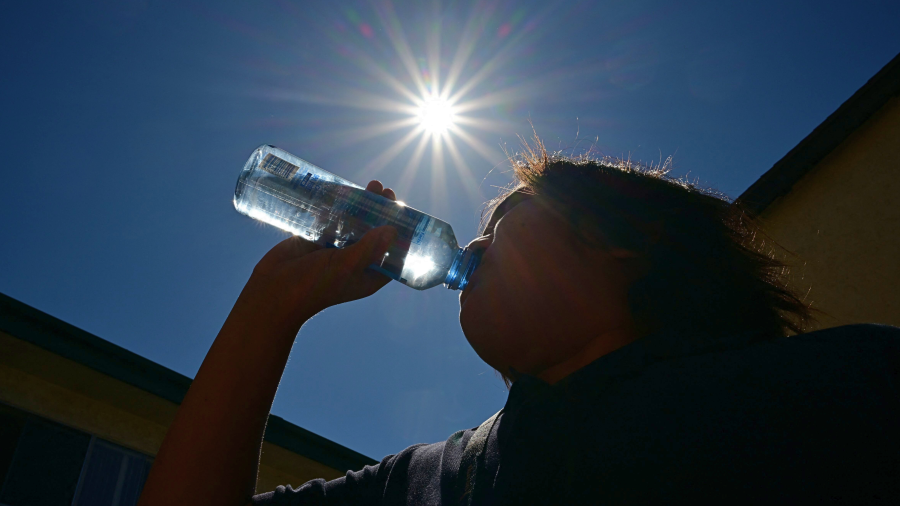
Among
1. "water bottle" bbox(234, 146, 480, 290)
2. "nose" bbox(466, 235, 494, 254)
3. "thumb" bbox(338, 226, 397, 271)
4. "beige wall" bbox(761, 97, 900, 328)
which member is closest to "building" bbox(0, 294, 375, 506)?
"water bottle" bbox(234, 146, 480, 290)

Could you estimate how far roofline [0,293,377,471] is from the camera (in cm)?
435

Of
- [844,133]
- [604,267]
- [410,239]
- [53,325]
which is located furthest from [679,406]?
[844,133]

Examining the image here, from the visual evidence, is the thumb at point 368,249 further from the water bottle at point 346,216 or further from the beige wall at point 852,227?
the beige wall at point 852,227

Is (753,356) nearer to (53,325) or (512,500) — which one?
(512,500)

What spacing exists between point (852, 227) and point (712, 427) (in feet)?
17.3

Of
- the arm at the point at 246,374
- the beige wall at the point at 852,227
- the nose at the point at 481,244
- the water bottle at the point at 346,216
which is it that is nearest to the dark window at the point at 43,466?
the water bottle at the point at 346,216

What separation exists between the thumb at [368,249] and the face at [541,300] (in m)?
0.33

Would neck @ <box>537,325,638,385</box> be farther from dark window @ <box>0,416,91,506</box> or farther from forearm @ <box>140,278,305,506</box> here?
dark window @ <box>0,416,91,506</box>

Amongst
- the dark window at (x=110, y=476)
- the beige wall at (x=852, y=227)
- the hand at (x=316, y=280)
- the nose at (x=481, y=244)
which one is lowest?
the dark window at (x=110, y=476)

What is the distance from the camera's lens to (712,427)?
0.89m

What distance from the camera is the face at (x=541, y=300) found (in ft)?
4.77

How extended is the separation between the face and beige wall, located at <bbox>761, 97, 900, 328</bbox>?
356 centimetres

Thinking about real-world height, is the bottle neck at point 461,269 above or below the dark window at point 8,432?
above

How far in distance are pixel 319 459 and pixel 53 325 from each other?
3.19m
